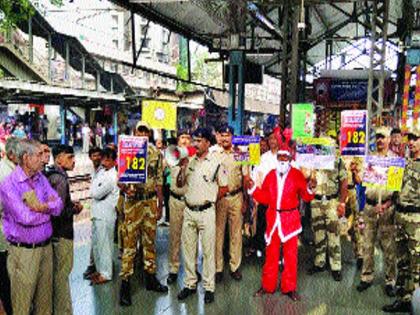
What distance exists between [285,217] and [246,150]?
125 centimetres

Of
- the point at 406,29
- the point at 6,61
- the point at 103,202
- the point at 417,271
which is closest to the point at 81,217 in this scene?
the point at 103,202

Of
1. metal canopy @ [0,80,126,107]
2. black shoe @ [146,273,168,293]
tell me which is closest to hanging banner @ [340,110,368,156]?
black shoe @ [146,273,168,293]

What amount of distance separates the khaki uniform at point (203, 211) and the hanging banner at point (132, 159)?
600 mm

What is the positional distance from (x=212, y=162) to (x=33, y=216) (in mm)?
2265

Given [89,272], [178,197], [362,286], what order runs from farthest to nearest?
[89,272], [178,197], [362,286]

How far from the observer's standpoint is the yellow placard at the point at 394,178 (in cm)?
540

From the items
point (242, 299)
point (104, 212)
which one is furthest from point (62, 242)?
point (242, 299)

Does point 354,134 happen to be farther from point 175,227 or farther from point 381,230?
point 175,227

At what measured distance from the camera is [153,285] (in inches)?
243

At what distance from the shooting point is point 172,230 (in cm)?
660

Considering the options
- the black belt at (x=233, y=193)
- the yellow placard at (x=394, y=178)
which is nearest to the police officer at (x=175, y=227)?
the black belt at (x=233, y=193)

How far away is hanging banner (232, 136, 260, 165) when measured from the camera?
6805 millimetres

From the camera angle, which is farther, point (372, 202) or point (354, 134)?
point (354, 134)

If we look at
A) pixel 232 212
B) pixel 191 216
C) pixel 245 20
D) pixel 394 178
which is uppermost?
pixel 245 20
